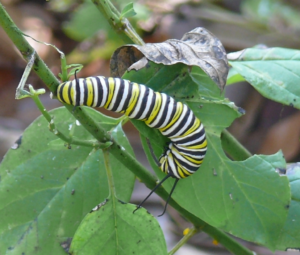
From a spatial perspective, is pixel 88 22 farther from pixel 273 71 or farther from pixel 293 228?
pixel 293 228

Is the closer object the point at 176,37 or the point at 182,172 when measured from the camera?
the point at 182,172

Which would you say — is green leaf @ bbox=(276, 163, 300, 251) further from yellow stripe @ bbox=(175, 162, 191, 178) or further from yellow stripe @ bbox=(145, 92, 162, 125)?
yellow stripe @ bbox=(145, 92, 162, 125)

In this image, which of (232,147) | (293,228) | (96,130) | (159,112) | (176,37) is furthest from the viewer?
(176,37)

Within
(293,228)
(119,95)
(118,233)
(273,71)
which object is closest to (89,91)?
(119,95)

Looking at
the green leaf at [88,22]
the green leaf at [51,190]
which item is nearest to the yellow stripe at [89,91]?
the green leaf at [51,190]

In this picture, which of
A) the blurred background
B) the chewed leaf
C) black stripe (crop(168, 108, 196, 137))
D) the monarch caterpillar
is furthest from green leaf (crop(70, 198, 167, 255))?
the blurred background

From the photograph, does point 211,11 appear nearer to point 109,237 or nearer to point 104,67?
point 104,67

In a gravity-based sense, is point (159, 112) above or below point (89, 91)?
below

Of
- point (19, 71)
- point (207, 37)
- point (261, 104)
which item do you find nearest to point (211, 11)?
point (261, 104)
